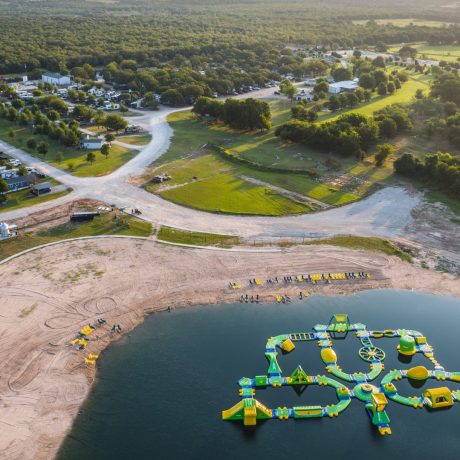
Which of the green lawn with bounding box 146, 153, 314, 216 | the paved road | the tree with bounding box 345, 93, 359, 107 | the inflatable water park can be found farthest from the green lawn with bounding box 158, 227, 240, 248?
the tree with bounding box 345, 93, 359, 107

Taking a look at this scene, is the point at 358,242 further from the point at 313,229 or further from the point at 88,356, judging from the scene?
the point at 88,356

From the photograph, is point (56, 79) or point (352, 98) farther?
point (56, 79)

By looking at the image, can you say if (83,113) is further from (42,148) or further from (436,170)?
(436,170)

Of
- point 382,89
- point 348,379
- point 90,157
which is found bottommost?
point 382,89

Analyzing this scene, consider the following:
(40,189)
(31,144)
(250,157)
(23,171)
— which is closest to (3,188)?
(40,189)

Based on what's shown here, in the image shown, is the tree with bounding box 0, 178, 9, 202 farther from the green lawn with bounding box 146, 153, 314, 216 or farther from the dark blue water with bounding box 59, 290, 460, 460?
the dark blue water with bounding box 59, 290, 460, 460

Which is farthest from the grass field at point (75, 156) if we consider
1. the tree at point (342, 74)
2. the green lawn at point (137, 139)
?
the tree at point (342, 74)
